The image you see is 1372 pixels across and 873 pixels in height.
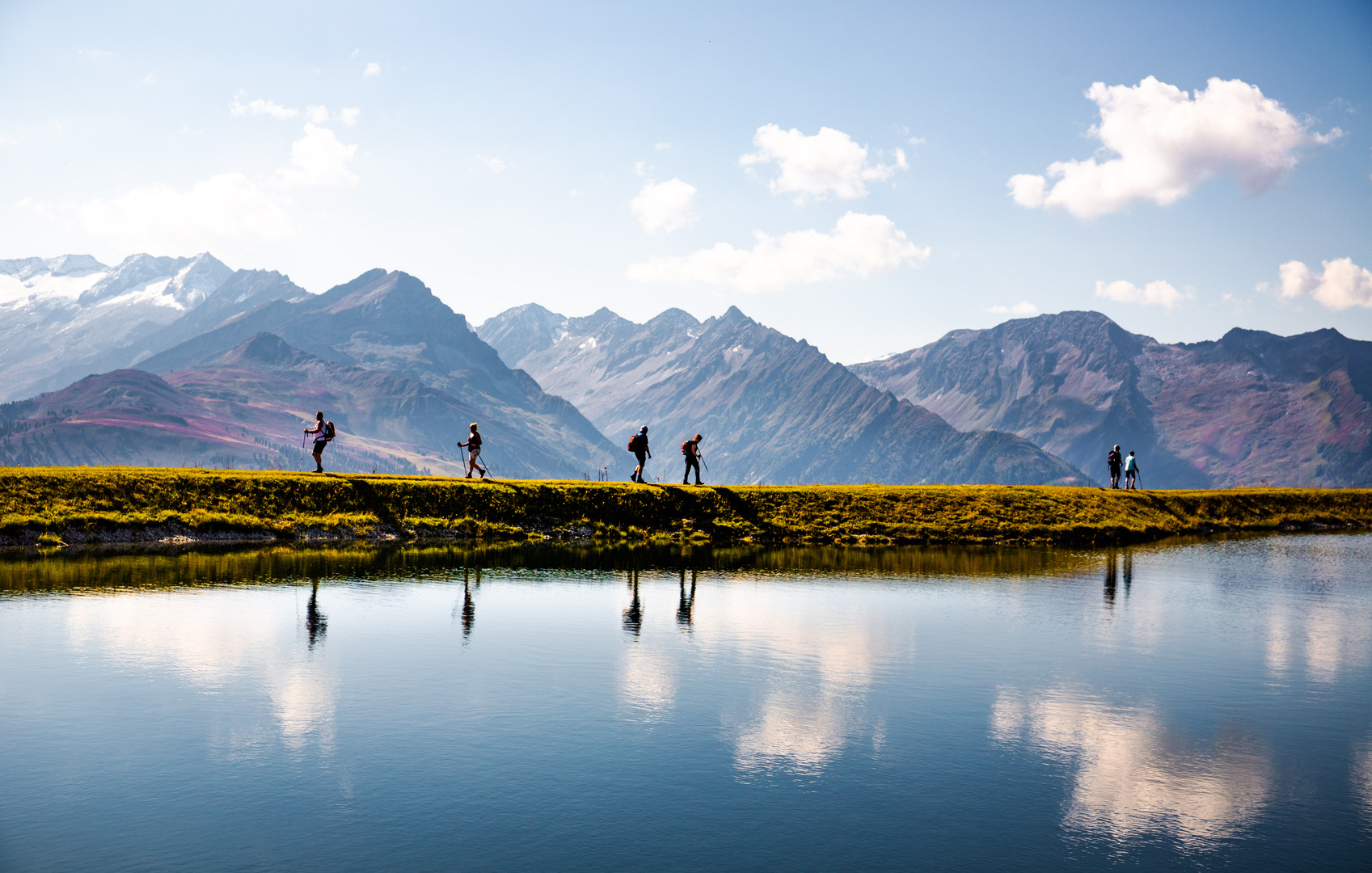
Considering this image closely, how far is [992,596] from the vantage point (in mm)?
41406

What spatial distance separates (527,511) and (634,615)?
2893 cm

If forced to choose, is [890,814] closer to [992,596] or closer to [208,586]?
[992,596]

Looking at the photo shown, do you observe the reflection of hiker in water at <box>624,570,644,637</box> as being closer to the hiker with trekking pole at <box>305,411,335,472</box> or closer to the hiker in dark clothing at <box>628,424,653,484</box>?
the hiker in dark clothing at <box>628,424,653,484</box>

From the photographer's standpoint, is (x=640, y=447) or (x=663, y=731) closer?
(x=663, y=731)

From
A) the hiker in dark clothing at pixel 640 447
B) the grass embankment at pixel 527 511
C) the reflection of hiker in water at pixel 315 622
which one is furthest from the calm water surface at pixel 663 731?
the hiker in dark clothing at pixel 640 447

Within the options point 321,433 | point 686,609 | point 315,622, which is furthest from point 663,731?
point 321,433

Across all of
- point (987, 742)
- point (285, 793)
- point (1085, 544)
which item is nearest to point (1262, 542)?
point (1085, 544)

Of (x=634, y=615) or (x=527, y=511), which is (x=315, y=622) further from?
(x=527, y=511)

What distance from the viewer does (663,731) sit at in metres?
21.7

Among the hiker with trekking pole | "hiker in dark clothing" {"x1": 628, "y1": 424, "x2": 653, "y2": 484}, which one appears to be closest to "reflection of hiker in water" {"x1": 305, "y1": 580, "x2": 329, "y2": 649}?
the hiker with trekking pole

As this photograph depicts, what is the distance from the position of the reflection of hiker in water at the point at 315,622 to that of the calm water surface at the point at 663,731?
148 millimetres

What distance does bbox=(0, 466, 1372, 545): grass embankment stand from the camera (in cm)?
5344

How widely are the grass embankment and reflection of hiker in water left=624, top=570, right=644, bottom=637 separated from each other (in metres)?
21.6

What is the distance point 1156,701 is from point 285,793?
2067cm
